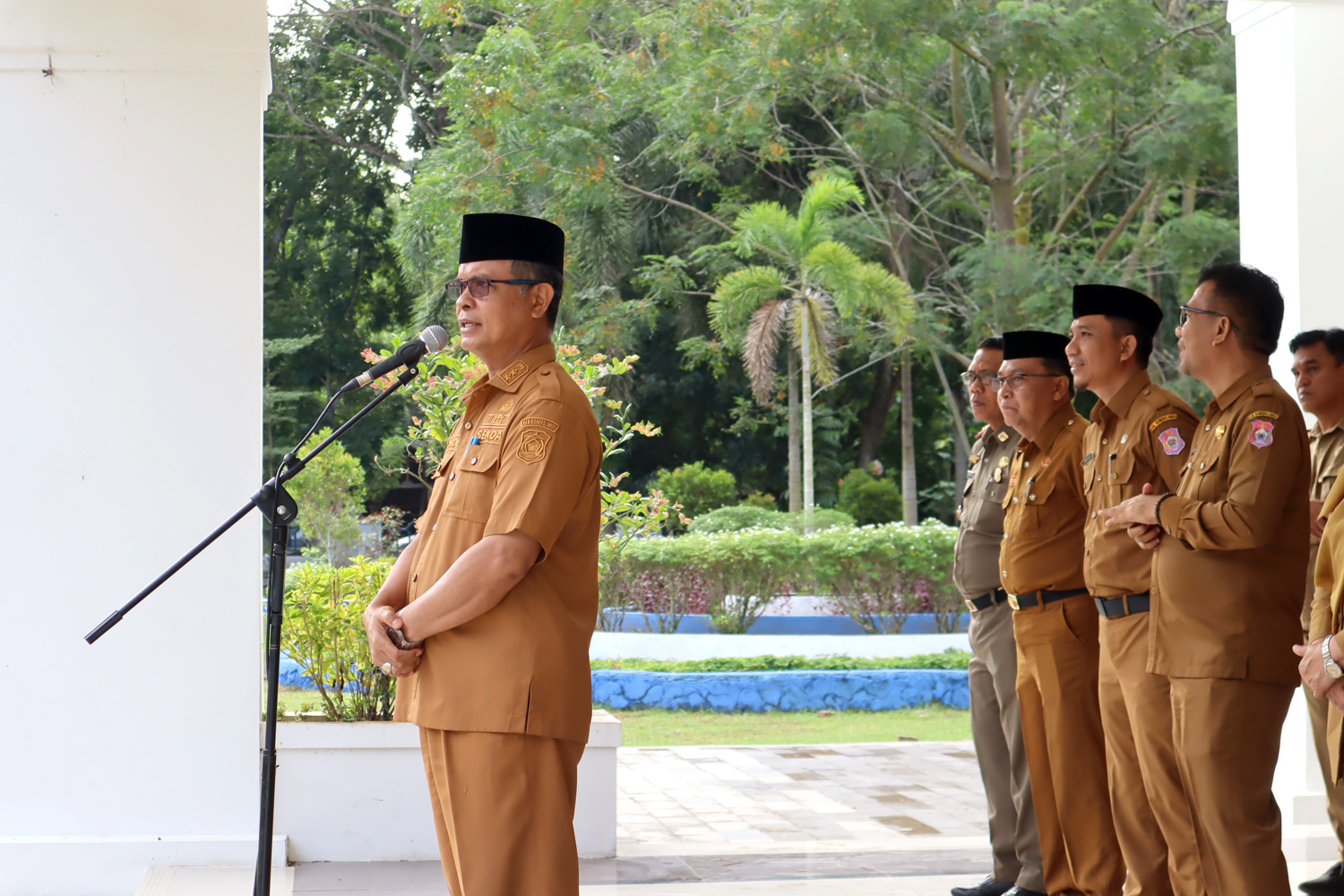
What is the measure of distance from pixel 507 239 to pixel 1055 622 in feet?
7.12

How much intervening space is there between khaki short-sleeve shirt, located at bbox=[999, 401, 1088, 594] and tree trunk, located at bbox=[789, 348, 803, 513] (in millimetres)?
12477

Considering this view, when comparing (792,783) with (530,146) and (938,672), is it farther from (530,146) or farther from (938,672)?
(530,146)

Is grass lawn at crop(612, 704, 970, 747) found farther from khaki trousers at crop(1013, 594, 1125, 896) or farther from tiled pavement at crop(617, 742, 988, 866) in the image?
khaki trousers at crop(1013, 594, 1125, 896)

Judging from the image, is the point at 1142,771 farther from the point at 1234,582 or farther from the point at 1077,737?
the point at 1234,582

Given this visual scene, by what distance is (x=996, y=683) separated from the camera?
416 centimetres

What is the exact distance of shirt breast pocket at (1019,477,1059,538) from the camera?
391 centimetres

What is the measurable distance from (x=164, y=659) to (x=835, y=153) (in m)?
15.0

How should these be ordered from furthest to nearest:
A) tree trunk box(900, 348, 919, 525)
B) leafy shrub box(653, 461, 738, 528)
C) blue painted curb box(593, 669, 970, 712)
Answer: tree trunk box(900, 348, 919, 525) < leafy shrub box(653, 461, 738, 528) < blue painted curb box(593, 669, 970, 712)

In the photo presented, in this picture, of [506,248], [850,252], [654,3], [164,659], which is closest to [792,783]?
[164,659]

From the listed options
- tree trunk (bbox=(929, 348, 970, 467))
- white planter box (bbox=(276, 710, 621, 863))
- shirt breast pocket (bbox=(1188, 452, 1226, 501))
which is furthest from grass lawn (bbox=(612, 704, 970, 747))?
tree trunk (bbox=(929, 348, 970, 467))

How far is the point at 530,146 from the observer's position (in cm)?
1495

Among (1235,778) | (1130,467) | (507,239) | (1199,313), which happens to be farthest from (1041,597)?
(507,239)

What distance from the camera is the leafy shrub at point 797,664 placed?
10.6 m

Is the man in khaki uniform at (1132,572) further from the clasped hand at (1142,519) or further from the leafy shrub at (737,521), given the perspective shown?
the leafy shrub at (737,521)
